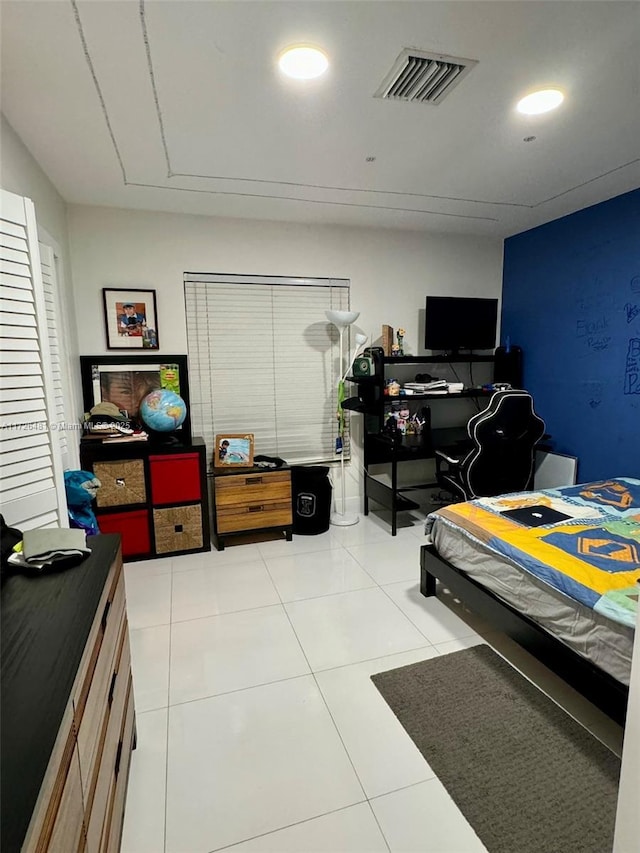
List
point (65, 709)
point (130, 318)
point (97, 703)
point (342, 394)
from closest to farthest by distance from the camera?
1. point (65, 709)
2. point (97, 703)
3. point (130, 318)
4. point (342, 394)

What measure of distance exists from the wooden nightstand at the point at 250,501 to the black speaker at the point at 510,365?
230 centimetres

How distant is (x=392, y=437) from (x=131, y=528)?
7.06ft

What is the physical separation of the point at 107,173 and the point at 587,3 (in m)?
2.54

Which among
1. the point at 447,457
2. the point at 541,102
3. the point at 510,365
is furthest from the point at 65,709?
the point at 510,365

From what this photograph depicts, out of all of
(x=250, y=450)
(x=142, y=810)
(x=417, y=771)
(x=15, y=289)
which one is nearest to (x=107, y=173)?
(x=15, y=289)

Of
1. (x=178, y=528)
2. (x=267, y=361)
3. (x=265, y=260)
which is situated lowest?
(x=178, y=528)

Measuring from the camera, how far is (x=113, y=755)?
1268mm

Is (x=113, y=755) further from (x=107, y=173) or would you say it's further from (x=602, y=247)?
(x=602, y=247)

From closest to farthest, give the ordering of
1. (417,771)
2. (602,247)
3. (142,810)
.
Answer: (142,810), (417,771), (602,247)

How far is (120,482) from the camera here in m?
3.18

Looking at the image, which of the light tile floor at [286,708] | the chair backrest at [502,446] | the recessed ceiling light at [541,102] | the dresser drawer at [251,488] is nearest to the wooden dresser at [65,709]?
the light tile floor at [286,708]

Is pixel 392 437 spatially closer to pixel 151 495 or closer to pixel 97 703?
pixel 151 495

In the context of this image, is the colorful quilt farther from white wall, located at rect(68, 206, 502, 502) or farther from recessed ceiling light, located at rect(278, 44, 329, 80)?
recessed ceiling light, located at rect(278, 44, 329, 80)

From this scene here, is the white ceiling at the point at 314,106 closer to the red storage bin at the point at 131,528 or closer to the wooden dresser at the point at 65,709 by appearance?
the wooden dresser at the point at 65,709
